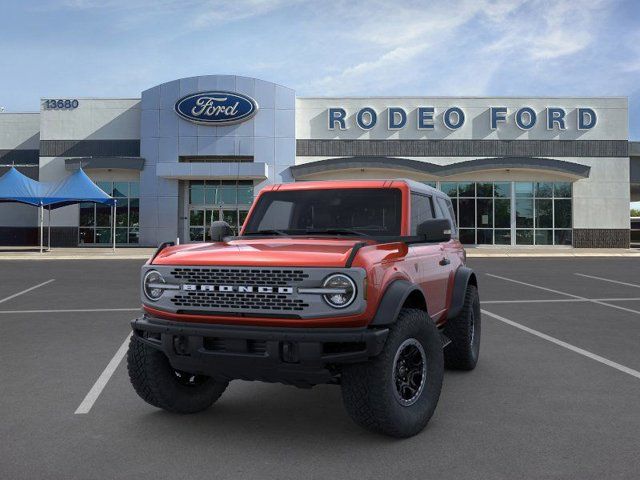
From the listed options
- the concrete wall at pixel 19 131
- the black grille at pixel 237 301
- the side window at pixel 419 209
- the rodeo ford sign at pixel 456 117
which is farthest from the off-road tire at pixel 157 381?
the concrete wall at pixel 19 131

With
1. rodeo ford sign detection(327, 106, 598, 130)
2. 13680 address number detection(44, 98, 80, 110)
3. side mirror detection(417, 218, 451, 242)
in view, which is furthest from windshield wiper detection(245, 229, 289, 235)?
13680 address number detection(44, 98, 80, 110)

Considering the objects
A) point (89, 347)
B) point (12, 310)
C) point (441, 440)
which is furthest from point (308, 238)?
point (12, 310)

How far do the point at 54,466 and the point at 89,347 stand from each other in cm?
367

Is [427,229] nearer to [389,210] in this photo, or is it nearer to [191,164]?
[389,210]

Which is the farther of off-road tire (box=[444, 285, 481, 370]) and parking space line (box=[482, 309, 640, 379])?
parking space line (box=[482, 309, 640, 379])

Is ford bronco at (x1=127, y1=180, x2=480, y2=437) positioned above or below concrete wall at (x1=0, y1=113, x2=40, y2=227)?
below

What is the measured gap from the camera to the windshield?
4.77 metres

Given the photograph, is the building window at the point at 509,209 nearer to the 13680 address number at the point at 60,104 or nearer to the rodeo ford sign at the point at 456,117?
the rodeo ford sign at the point at 456,117

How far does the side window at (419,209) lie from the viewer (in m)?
4.86

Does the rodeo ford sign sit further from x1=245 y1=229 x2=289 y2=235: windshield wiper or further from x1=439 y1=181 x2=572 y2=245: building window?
x1=245 y1=229 x2=289 y2=235: windshield wiper

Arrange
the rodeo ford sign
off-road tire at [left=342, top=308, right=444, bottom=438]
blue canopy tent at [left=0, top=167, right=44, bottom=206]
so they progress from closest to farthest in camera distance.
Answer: off-road tire at [left=342, top=308, right=444, bottom=438] → blue canopy tent at [left=0, top=167, right=44, bottom=206] → the rodeo ford sign

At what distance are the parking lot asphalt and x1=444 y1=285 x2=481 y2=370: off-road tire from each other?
173 millimetres

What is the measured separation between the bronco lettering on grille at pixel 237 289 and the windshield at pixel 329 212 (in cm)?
119

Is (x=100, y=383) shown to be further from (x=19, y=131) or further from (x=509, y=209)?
(x=19, y=131)
